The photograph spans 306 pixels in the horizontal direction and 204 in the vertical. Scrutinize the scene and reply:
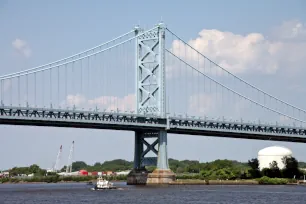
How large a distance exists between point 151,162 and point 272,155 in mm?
35643

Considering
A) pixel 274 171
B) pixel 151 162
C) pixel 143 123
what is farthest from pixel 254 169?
pixel 143 123

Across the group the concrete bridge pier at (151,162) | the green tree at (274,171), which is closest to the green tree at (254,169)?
the green tree at (274,171)

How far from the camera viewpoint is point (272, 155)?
143m

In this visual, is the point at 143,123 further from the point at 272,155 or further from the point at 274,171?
the point at 272,155

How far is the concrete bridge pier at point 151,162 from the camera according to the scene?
10944 centimetres

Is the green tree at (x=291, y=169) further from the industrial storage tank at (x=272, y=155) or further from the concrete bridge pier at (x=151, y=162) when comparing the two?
the concrete bridge pier at (x=151, y=162)

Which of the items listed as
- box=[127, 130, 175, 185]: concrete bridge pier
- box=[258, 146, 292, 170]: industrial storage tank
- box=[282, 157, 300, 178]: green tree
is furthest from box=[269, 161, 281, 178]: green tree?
box=[127, 130, 175, 185]: concrete bridge pier

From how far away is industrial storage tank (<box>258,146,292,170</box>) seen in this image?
465ft

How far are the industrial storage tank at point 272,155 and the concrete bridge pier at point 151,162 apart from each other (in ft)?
113

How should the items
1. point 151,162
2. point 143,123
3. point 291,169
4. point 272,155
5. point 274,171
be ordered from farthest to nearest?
point 272,155
point 291,169
point 274,171
point 151,162
point 143,123

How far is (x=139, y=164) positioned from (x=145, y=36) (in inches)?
691

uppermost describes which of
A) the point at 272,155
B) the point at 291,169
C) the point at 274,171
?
the point at 272,155

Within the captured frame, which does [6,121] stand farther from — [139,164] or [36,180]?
[36,180]

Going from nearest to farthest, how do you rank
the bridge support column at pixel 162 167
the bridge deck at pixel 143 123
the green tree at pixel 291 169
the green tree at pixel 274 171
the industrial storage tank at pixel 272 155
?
the bridge deck at pixel 143 123, the bridge support column at pixel 162 167, the green tree at pixel 274 171, the green tree at pixel 291 169, the industrial storage tank at pixel 272 155
